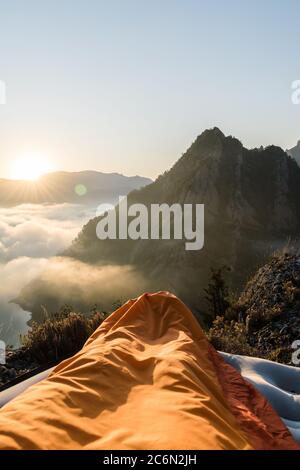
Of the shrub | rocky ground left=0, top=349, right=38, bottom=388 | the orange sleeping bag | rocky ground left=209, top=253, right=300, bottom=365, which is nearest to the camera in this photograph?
the orange sleeping bag

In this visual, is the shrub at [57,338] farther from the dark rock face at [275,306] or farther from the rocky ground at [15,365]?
the dark rock face at [275,306]

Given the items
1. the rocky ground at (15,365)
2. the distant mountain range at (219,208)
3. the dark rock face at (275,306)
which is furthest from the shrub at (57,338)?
the distant mountain range at (219,208)

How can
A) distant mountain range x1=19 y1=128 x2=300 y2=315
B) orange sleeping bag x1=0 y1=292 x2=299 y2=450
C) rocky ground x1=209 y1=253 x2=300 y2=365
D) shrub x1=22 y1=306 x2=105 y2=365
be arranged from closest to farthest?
orange sleeping bag x1=0 y1=292 x2=299 y2=450 < shrub x1=22 y1=306 x2=105 y2=365 < rocky ground x1=209 y1=253 x2=300 y2=365 < distant mountain range x1=19 y1=128 x2=300 y2=315

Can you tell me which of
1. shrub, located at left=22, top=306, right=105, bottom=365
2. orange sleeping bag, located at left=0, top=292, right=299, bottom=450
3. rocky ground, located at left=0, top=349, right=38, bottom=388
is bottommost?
rocky ground, located at left=0, top=349, right=38, bottom=388

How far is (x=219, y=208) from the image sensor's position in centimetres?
10256

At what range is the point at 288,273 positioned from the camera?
977 centimetres

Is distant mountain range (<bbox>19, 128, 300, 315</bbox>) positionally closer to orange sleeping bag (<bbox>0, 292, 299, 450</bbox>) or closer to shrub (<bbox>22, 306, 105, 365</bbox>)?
shrub (<bbox>22, 306, 105, 365</bbox>)

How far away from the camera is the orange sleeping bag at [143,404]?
2309 millimetres

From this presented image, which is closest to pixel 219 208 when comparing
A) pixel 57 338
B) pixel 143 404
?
pixel 57 338

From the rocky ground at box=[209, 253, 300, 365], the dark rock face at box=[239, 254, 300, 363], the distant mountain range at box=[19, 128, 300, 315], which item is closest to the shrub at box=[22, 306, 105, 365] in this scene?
the rocky ground at box=[209, 253, 300, 365]

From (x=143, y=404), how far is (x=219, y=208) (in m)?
102

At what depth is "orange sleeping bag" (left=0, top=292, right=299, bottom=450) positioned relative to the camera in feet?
7.57

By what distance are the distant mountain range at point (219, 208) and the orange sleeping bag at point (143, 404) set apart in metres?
83.2

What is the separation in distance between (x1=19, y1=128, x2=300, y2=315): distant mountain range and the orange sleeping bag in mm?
83219
